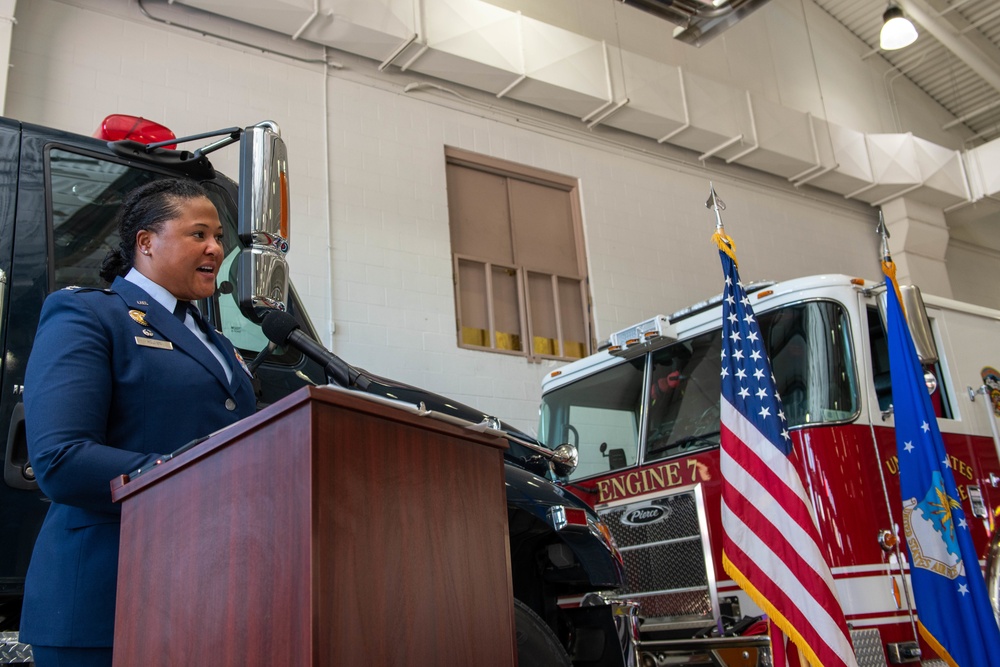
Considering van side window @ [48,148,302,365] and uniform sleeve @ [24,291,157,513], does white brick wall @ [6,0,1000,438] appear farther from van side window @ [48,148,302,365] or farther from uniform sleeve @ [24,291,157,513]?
uniform sleeve @ [24,291,157,513]

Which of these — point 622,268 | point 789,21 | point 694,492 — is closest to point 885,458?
point 694,492

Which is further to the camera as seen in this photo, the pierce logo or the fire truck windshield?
the pierce logo

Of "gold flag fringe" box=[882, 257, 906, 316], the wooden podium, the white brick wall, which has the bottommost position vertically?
the wooden podium

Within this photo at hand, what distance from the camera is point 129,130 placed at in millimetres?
3295

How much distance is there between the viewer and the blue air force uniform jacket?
1663mm

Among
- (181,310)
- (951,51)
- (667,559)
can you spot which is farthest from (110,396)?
(951,51)

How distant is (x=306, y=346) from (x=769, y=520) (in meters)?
2.77

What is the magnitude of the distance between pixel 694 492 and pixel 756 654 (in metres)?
0.91

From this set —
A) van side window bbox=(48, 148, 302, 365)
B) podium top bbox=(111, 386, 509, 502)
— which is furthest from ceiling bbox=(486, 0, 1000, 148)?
podium top bbox=(111, 386, 509, 502)

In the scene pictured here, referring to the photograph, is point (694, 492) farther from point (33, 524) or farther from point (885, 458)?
point (33, 524)

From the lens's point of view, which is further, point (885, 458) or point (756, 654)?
point (885, 458)

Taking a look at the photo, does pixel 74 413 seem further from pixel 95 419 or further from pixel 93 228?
pixel 93 228

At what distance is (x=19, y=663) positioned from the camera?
7.86ft

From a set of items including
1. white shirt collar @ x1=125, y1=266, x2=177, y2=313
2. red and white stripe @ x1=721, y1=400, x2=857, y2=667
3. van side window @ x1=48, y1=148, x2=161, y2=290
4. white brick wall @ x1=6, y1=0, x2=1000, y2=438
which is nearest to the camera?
white shirt collar @ x1=125, y1=266, x2=177, y2=313
